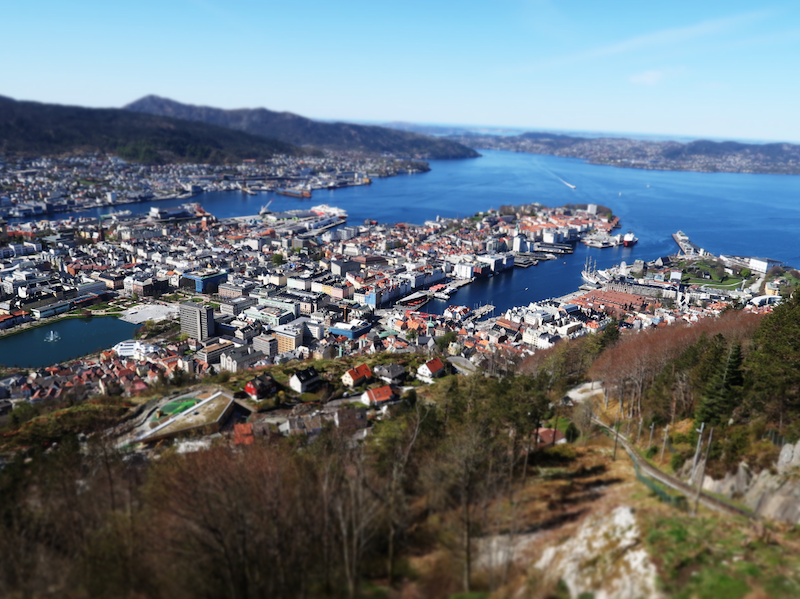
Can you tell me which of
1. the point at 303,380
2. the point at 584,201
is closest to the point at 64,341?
the point at 303,380

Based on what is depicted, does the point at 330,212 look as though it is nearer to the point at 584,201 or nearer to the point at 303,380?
the point at 584,201

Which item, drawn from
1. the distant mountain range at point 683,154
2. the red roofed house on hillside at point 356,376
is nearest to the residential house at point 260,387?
the red roofed house on hillside at point 356,376

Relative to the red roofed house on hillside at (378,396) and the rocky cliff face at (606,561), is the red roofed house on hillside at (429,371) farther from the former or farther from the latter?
the rocky cliff face at (606,561)

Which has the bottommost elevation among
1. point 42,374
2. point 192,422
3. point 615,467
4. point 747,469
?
point 42,374

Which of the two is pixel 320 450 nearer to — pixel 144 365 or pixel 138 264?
pixel 144 365

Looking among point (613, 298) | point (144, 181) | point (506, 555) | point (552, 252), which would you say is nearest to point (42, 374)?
point (506, 555)

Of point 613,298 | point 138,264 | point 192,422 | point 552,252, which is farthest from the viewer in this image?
point 552,252
